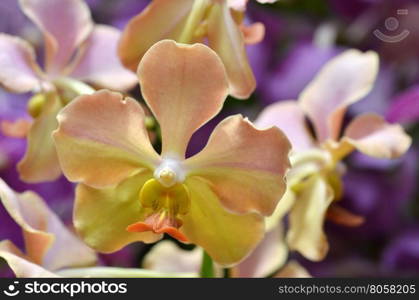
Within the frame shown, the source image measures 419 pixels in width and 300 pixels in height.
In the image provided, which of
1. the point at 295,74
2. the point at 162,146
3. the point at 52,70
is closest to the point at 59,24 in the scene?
the point at 52,70

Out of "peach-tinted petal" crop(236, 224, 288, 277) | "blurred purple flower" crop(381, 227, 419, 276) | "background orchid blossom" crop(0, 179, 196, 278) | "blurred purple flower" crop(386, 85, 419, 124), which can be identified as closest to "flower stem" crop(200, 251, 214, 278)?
"background orchid blossom" crop(0, 179, 196, 278)

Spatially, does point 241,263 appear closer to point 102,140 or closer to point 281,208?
point 281,208

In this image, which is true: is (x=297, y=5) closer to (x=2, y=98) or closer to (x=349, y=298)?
(x=2, y=98)

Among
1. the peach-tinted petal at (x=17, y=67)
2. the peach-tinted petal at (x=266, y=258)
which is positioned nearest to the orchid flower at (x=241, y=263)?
the peach-tinted petal at (x=266, y=258)

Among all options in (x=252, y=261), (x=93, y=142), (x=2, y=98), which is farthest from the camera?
(x=2, y=98)

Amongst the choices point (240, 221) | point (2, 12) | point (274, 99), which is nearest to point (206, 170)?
point (240, 221)

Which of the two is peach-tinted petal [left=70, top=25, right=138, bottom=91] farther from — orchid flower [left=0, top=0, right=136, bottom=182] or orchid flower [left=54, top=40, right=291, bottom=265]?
orchid flower [left=54, top=40, right=291, bottom=265]

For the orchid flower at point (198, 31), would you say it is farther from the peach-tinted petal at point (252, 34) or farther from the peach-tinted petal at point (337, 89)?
the peach-tinted petal at point (337, 89)
